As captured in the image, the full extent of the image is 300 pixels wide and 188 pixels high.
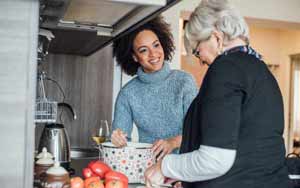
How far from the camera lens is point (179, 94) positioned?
77.4 inches

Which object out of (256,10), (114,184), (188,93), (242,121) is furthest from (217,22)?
(256,10)

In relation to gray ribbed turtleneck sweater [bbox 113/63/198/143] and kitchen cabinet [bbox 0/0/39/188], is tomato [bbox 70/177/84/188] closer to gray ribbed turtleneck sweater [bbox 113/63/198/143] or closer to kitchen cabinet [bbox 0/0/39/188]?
kitchen cabinet [bbox 0/0/39/188]

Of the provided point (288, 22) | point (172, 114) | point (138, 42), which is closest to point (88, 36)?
point (138, 42)

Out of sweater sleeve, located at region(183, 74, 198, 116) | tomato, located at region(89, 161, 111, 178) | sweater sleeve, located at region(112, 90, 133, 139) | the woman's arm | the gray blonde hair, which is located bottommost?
tomato, located at region(89, 161, 111, 178)

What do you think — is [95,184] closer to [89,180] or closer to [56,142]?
[89,180]

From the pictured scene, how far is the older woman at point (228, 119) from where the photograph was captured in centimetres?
109

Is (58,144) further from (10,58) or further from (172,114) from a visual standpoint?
(10,58)

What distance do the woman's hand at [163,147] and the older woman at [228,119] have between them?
0.31 metres

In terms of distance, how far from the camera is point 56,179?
1169 millimetres

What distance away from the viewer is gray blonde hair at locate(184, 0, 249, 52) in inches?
48.1

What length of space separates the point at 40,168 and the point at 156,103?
2.60ft

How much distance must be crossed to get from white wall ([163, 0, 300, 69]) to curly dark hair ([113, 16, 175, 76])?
1.26 meters

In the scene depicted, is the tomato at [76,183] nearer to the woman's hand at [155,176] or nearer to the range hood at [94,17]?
the woman's hand at [155,176]

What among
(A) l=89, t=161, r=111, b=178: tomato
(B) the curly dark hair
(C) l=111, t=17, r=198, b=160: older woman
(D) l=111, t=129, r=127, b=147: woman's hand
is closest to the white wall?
(B) the curly dark hair
